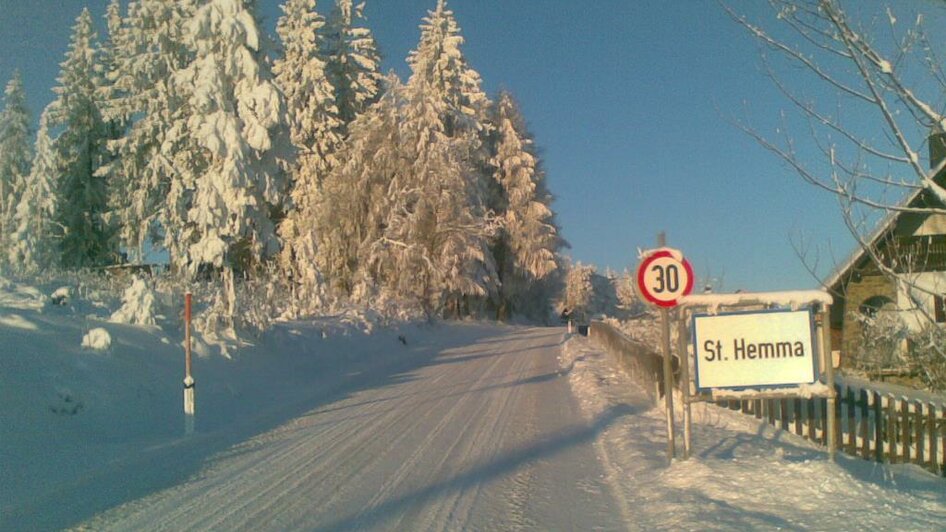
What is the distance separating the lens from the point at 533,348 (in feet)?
97.0

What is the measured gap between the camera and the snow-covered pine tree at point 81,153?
38.0 metres

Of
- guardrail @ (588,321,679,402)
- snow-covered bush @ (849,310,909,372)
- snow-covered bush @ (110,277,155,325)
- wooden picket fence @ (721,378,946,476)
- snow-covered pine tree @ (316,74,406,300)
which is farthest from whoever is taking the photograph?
snow-covered pine tree @ (316,74,406,300)

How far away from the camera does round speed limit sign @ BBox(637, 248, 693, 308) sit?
765 centimetres

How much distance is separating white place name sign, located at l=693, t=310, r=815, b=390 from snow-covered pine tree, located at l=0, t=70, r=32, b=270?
49.6 meters

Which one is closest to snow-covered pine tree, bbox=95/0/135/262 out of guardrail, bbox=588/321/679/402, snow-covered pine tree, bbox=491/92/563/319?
guardrail, bbox=588/321/679/402

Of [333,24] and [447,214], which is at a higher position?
[333,24]

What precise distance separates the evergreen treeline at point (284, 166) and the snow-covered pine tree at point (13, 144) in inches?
3.6

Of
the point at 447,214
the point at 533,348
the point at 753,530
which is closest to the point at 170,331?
the point at 753,530

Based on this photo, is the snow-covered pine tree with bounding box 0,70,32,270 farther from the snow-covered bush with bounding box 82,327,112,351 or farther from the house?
the house

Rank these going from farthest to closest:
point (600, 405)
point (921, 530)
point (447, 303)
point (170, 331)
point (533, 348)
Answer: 1. point (447, 303)
2. point (533, 348)
3. point (170, 331)
4. point (600, 405)
5. point (921, 530)

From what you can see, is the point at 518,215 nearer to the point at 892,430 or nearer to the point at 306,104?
the point at 306,104

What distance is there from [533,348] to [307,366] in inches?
498

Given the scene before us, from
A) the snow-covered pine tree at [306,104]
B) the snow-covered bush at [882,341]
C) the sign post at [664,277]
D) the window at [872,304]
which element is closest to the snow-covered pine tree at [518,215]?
the snow-covered pine tree at [306,104]

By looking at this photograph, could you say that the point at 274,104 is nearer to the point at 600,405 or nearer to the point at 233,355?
the point at 233,355
